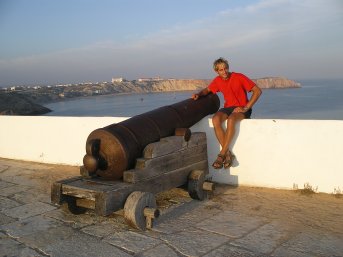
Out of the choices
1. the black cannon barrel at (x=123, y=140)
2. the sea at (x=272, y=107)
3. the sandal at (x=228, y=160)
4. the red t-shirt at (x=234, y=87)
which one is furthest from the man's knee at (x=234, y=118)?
the sea at (x=272, y=107)

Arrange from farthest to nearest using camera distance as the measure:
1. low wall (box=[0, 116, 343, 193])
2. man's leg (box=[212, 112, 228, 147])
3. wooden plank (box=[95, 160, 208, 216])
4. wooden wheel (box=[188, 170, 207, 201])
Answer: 1. man's leg (box=[212, 112, 228, 147])
2. low wall (box=[0, 116, 343, 193])
3. wooden wheel (box=[188, 170, 207, 201])
4. wooden plank (box=[95, 160, 208, 216])

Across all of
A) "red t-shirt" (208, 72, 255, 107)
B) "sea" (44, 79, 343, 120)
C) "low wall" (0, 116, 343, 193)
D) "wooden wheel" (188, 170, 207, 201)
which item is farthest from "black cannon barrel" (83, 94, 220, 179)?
"sea" (44, 79, 343, 120)

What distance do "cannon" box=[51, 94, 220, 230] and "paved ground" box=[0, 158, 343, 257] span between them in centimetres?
21

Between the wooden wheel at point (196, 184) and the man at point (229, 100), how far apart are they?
36cm

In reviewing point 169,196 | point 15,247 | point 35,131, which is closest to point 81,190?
point 15,247

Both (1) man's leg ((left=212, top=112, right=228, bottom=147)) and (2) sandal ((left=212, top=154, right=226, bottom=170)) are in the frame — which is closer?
(2) sandal ((left=212, top=154, right=226, bottom=170))

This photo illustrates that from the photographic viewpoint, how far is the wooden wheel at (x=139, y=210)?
3.40 m

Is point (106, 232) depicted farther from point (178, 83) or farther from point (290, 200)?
point (178, 83)

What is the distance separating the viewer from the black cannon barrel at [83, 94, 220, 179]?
3.63 m

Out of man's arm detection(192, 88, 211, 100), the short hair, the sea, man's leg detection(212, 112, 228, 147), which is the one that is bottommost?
the sea

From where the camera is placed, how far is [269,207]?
4.21 metres

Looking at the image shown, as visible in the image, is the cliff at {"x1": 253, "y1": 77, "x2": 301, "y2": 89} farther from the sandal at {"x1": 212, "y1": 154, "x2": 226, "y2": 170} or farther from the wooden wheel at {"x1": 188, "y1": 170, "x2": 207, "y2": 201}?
the wooden wheel at {"x1": 188, "y1": 170, "x2": 207, "y2": 201}

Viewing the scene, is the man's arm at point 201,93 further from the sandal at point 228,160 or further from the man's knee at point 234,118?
the sandal at point 228,160

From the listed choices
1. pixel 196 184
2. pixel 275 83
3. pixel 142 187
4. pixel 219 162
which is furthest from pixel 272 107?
pixel 275 83
